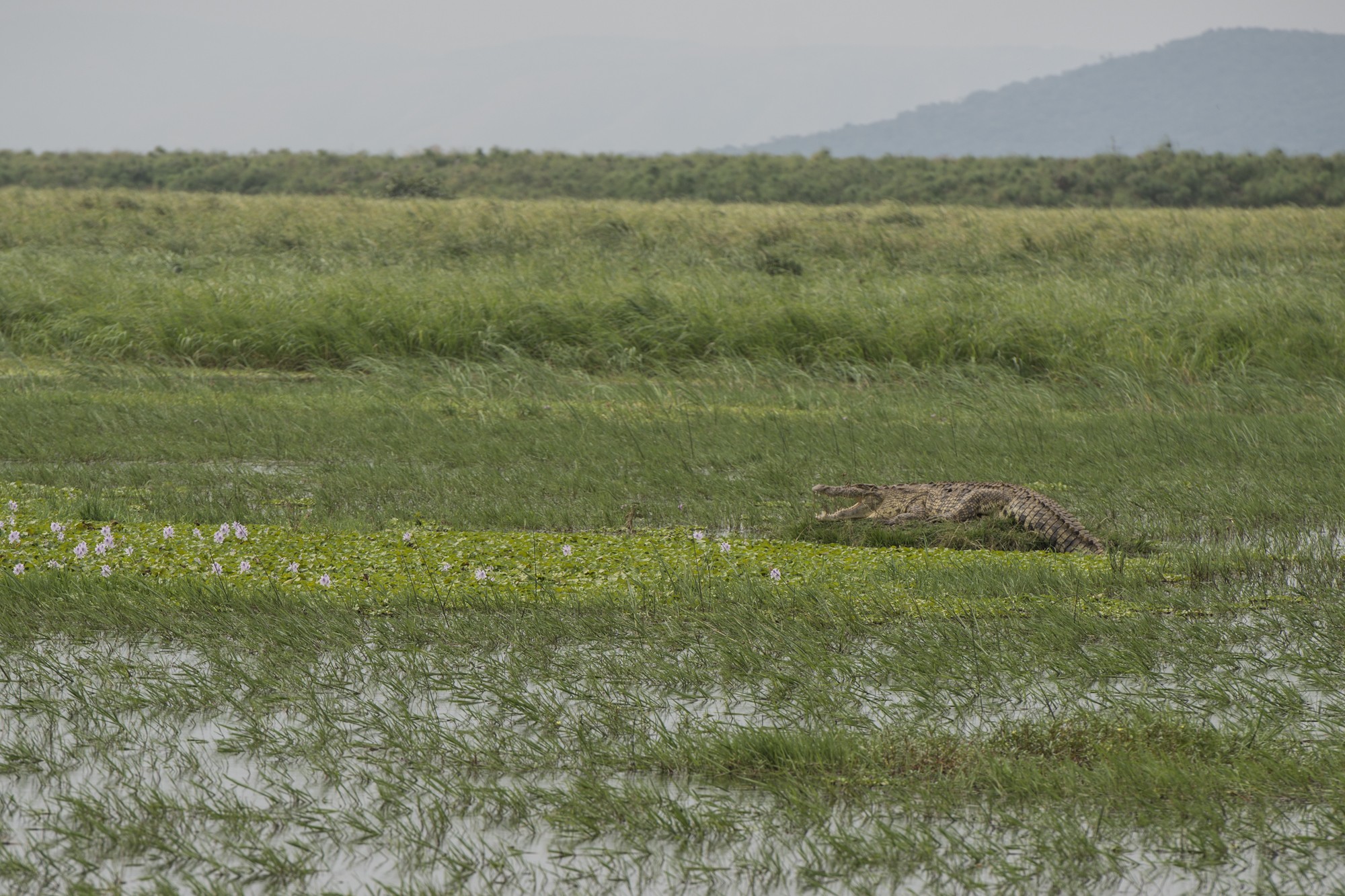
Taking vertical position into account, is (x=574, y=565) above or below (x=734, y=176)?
below

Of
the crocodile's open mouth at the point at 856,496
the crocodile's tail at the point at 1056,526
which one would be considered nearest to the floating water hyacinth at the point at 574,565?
the crocodile's tail at the point at 1056,526

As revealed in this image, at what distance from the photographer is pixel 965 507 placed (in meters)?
7.26

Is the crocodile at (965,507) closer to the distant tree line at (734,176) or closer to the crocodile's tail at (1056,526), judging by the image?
the crocodile's tail at (1056,526)

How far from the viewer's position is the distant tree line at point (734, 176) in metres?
37.7

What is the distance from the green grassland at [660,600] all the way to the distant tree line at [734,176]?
73.2 feet

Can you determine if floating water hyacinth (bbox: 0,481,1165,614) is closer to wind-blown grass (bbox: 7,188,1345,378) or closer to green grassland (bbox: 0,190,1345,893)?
green grassland (bbox: 0,190,1345,893)

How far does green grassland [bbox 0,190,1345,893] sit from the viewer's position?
11.6 feet

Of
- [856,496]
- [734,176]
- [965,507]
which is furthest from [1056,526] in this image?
[734,176]

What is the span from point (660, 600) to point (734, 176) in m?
37.0

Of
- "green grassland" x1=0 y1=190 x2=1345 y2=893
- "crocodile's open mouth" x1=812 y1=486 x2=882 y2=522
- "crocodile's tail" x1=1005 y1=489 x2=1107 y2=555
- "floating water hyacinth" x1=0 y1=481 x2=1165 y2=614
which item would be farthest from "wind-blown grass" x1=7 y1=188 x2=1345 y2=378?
"floating water hyacinth" x1=0 y1=481 x2=1165 y2=614

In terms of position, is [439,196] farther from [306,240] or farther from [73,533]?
[73,533]

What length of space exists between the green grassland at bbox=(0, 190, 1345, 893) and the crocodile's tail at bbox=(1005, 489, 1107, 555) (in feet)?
0.63

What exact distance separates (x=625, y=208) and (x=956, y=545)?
20.2m

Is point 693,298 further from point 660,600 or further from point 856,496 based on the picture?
point 660,600
